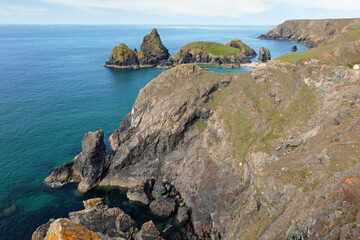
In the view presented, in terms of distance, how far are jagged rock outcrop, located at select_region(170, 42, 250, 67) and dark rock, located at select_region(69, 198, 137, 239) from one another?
148 metres

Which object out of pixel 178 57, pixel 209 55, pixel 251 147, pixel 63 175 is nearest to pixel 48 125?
pixel 63 175

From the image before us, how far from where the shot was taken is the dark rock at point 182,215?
44.5 meters

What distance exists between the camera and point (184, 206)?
155 ft

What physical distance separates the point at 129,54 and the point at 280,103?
141 meters

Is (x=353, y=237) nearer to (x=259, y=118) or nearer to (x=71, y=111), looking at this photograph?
(x=259, y=118)

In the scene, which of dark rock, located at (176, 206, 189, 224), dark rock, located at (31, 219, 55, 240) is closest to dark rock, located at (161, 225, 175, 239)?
dark rock, located at (176, 206, 189, 224)

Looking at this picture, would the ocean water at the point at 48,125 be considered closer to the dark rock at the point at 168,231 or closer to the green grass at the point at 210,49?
the dark rock at the point at 168,231

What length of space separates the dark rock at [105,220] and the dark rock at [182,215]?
9047 mm

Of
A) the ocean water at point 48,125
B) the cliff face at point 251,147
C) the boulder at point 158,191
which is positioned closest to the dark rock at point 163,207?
the ocean water at point 48,125

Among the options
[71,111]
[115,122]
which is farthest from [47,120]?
[115,122]

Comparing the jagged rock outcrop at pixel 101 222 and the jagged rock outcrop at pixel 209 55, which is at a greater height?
the jagged rock outcrop at pixel 209 55

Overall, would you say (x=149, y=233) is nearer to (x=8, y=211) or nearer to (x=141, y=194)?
(x=141, y=194)

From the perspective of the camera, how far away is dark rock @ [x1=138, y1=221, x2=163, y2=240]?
128ft

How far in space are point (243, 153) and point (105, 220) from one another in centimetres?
3139
